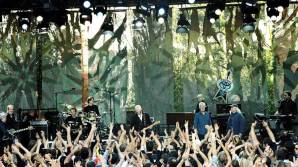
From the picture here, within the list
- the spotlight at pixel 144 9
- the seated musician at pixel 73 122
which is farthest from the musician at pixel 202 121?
the spotlight at pixel 144 9

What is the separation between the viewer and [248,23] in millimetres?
18797

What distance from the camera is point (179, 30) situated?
1884 cm

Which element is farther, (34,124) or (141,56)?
(141,56)

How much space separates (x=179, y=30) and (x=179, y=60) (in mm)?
1603

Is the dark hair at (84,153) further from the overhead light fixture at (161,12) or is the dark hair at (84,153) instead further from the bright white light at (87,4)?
the overhead light fixture at (161,12)

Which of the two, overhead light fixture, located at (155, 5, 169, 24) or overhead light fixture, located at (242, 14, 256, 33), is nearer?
overhead light fixture, located at (242, 14, 256, 33)

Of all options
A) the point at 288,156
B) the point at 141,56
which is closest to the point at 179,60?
the point at 141,56

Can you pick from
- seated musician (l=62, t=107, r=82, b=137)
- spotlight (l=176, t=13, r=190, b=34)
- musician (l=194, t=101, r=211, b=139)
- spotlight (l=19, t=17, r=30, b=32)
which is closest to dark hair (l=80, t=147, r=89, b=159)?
musician (l=194, t=101, r=211, b=139)

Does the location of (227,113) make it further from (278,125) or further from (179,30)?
(179,30)

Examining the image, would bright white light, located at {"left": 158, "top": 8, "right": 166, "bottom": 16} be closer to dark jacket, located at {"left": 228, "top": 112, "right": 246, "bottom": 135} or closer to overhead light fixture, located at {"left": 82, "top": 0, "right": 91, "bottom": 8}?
overhead light fixture, located at {"left": 82, "top": 0, "right": 91, "bottom": 8}

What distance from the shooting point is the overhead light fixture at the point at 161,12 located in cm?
1922

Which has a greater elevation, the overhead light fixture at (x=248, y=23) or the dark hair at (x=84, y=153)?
the overhead light fixture at (x=248, y=23)

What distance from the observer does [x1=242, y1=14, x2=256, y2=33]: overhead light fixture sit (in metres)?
18.7

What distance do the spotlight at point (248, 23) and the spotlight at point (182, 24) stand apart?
69.7 inches
